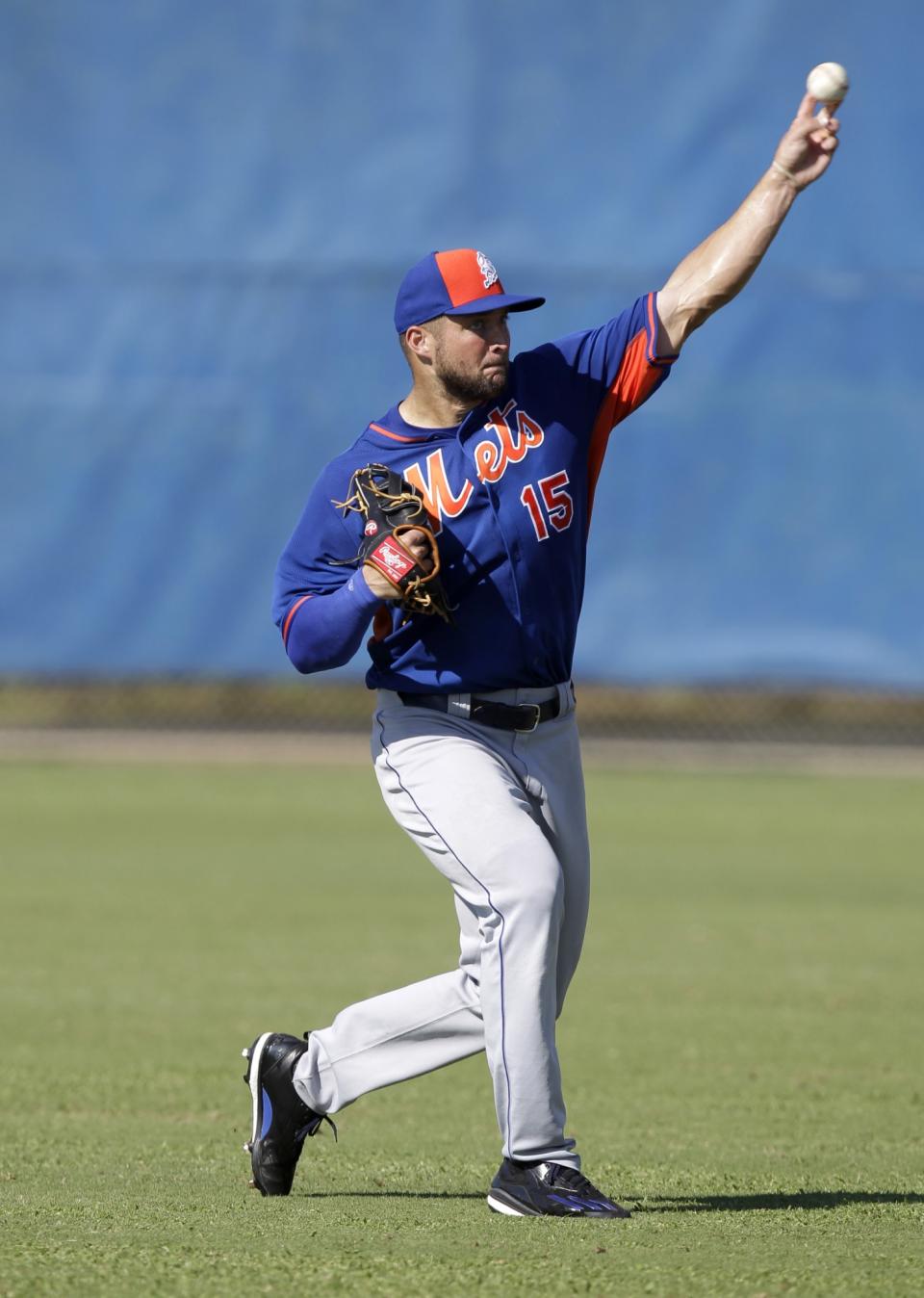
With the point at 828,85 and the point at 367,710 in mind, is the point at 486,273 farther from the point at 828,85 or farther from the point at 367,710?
the point at 367,710

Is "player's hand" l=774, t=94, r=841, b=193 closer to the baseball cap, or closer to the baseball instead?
the baseball

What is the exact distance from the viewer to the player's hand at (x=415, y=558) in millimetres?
4195

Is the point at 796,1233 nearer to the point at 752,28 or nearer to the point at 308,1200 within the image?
the point at 308,1200

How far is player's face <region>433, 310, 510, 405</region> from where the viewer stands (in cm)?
452

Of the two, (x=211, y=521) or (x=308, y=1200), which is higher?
(x=211, y=521)

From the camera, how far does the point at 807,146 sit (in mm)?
4578

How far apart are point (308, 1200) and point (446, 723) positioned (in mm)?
1131

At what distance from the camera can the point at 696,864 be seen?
11.0 metres

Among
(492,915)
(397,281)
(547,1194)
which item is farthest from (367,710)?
(547,1194)

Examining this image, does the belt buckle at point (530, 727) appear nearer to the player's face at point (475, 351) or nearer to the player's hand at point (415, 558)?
the player's hand at point (415, 558)

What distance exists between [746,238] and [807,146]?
27 cm

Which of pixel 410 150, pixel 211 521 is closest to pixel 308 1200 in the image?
pixel 211 521

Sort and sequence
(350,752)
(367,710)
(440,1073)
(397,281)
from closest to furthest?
(440,1073) < (350,752) < (397,281) < (367,710)

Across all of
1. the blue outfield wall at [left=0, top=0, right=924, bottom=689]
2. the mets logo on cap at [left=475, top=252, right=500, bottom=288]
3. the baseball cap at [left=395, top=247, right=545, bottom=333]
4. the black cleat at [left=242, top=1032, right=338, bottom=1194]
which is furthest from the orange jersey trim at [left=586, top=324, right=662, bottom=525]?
the blue outfield wall at [left=0, top=0, right=924, bottom=689]
